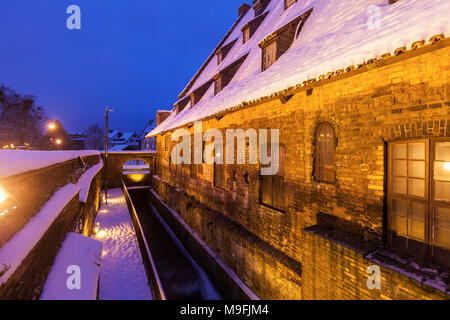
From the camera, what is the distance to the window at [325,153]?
4422mm

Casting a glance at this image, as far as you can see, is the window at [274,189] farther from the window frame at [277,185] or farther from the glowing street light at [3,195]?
the glowing street light at [3,195]

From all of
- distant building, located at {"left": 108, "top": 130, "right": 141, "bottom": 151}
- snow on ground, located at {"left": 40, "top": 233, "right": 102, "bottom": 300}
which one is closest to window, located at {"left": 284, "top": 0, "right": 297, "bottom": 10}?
snow on ground, located at {"left": 40, "top": 233, "right": 102, "bottom": 300}

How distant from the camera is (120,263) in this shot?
27.9 ft

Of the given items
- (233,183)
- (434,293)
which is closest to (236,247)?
(233,183)

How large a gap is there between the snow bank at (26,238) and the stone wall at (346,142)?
4633 mm

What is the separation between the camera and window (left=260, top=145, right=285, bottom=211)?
5.80m

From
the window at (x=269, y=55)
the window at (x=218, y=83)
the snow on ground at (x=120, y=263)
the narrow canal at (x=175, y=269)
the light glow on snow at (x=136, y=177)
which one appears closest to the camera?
the window at (x=269, y=55)

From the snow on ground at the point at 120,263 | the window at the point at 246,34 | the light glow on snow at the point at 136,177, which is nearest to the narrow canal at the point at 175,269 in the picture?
the snow on ground at the point at 120,263

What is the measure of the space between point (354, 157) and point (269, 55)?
466 centimetres

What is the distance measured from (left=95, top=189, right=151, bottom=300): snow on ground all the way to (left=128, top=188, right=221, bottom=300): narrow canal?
1.39m

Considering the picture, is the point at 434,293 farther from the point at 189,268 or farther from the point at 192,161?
the point at 192,161

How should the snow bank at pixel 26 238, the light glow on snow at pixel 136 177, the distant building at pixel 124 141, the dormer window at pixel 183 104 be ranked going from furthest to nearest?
the distant building at pixel 124 141, the light glow on snow at pixel 136 177, the dormer window at pixel 183 104, the snow bank at pixel 26 238

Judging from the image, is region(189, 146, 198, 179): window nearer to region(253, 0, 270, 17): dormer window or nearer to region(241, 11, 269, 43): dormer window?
region(241, 11, 269, 43): dormer window

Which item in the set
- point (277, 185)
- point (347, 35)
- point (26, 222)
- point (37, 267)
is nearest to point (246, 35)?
point (347, 35)
